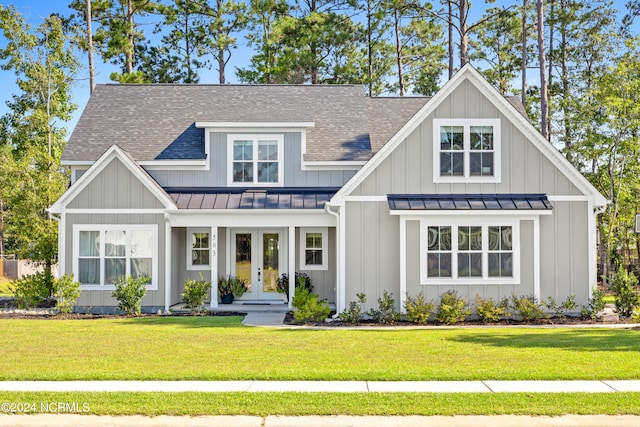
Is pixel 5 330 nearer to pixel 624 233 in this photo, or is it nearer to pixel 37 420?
pixel 37 420

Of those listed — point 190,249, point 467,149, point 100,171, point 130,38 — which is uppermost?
point 130,38

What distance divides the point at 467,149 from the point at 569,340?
626 cm

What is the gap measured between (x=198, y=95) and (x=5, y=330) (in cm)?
1204

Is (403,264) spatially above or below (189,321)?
above

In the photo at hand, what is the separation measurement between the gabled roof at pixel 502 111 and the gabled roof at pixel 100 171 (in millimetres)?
5306

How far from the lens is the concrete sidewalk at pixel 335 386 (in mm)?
8891

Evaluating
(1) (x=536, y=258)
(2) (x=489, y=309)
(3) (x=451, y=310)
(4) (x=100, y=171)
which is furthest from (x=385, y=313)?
(4) (x=100, y=171)

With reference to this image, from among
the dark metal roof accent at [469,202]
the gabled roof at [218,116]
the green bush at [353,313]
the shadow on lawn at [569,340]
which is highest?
the gabled roof at [218,116]

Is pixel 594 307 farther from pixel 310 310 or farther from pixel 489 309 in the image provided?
pixel 310 310

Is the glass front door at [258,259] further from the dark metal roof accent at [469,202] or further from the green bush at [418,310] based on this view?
the green bush at [418,310]

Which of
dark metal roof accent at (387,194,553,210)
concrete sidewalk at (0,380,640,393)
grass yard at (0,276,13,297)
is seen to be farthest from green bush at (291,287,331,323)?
grass yard at (0,276,13,297)

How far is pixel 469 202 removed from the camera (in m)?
17.1

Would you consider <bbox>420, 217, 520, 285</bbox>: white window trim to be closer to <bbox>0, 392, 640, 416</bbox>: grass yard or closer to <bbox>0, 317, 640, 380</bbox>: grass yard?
<bbox>0, 317, 640, 380</bbox>: grass yard

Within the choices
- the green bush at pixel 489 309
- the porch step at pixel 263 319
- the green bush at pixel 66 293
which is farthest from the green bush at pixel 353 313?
the green bush at pixel 66 293
